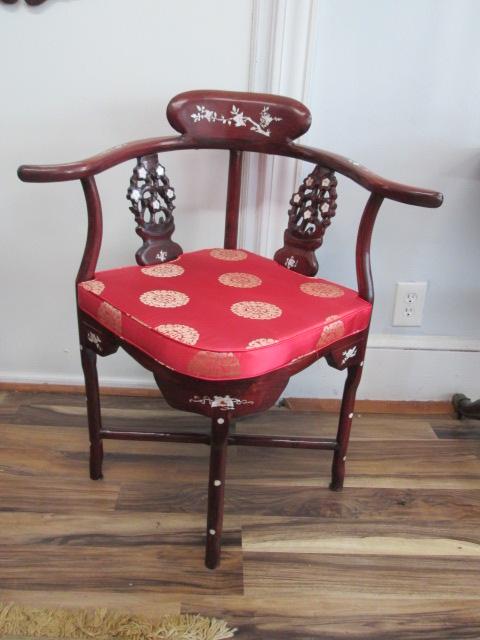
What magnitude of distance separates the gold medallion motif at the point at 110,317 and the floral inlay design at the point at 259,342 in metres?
0.22

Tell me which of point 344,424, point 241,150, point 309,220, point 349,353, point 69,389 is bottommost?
point 69,389

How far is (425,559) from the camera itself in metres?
1.03

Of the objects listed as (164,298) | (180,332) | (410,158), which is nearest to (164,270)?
(164,298)

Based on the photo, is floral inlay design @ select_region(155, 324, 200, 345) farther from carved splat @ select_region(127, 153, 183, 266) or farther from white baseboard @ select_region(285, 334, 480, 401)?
white baseboard @ select_region(285, 334, 480, 401)

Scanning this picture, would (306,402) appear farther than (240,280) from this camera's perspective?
Yes

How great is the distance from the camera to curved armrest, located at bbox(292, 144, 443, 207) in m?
0.87

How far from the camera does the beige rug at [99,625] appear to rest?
87cm

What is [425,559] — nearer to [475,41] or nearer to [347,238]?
[347,238]


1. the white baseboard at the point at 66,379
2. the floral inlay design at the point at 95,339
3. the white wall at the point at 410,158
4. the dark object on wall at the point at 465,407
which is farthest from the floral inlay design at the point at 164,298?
the dark object on wall at the point at 465,407

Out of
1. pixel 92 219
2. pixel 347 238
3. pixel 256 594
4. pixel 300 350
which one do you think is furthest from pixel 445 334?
pixel 92 219

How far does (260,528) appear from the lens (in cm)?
108

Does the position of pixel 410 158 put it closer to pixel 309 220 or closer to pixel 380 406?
pixel 309 220

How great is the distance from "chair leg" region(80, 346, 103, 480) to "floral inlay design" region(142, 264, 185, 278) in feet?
0.57

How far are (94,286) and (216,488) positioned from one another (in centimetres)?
38
